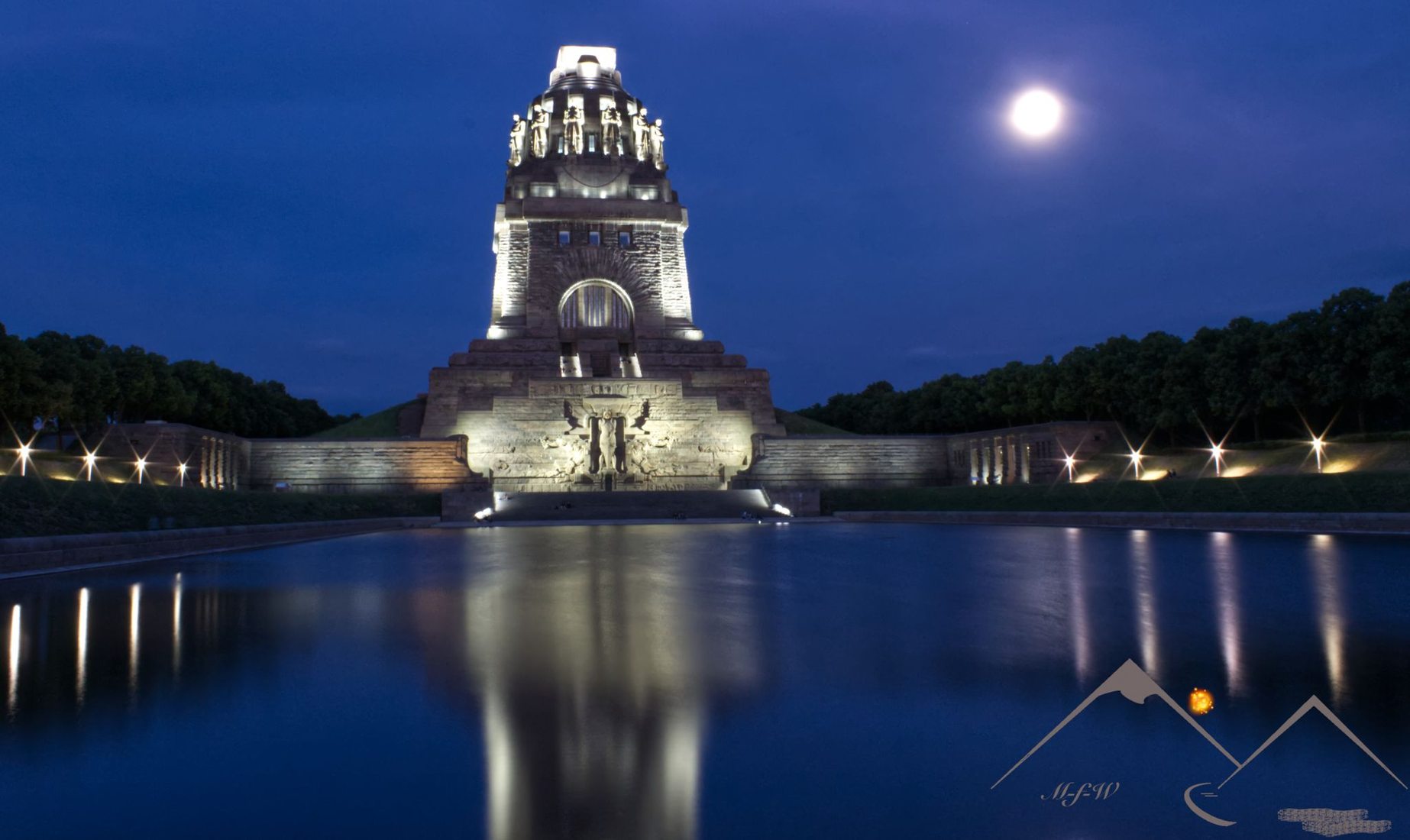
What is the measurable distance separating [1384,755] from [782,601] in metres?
4.89

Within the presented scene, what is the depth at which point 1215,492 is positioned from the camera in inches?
784

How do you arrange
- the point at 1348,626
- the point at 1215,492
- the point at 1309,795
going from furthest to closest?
1. the point at 1215,492
2. the point at 1348,626
3. the point at 1309,795

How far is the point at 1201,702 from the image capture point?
426 cm

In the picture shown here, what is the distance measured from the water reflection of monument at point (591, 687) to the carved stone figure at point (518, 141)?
39.6 meters

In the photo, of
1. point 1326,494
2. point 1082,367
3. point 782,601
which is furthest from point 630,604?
point 1082,367

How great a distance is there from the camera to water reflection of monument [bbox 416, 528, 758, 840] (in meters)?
3.06

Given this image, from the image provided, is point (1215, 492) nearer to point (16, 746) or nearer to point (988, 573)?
point (988, 573)

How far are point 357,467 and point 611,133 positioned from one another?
22020mm

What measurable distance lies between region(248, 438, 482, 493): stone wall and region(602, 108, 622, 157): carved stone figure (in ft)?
64.9

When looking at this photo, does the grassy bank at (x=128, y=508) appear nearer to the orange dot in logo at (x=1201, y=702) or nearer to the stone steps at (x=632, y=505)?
the stone steps at (x=632, y=505)

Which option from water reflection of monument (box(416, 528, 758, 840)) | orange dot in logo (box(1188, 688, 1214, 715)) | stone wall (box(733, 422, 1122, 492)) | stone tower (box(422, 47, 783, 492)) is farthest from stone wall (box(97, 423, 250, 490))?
orange dot in logo (box(1188, 688, 1214, 715))

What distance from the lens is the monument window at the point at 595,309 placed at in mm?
42969
